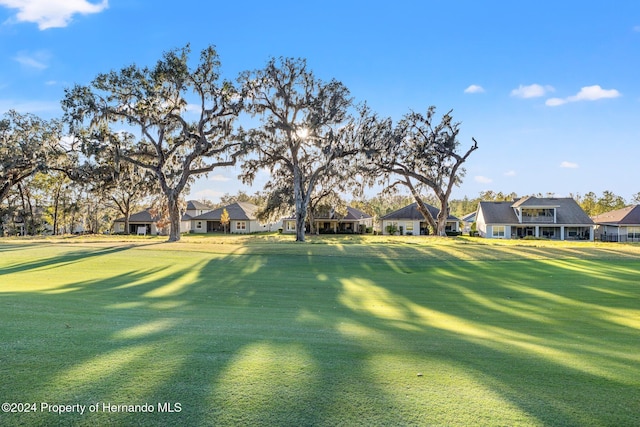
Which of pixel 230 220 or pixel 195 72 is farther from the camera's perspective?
pixel 230 220

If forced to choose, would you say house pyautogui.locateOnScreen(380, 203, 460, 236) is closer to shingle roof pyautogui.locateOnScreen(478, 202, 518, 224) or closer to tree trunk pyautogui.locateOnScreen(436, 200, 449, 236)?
shingle roof pyautogui.locateOnScreen(478, 202, 518, 224)

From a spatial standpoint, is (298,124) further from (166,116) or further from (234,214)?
(234,214)

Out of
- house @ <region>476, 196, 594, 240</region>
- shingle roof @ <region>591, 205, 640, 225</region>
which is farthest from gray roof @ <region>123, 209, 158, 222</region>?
shingle roof @ <region>591, 205, 640, 225</region>

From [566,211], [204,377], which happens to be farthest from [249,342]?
[566,211]

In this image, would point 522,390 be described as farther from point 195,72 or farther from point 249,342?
point 195,72

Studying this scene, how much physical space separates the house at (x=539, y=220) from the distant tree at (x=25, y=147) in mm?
47354

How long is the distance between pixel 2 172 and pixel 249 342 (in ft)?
129

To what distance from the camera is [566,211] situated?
49.3m

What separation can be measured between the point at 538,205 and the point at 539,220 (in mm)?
1862

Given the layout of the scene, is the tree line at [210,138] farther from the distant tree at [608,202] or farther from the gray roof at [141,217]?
the distant tree at [608,202]

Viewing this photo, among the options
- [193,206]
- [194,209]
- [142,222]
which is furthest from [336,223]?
[142,222]

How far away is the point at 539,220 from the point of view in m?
49.0

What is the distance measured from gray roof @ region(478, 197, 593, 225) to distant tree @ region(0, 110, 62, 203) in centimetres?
4738

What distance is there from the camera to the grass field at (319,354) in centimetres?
291
